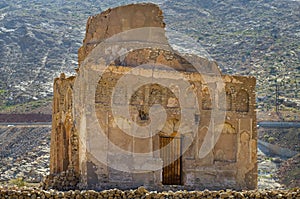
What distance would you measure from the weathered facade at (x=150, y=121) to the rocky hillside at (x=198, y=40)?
22777 mm

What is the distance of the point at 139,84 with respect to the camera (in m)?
14.6

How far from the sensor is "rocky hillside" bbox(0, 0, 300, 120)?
45531 mm

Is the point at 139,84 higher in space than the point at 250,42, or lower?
lower

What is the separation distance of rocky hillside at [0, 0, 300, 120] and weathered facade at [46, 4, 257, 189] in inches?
897

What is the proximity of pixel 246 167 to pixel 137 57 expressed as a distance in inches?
167

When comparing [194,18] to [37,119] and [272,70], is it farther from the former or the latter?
[37,119]

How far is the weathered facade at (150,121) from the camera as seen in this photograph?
45.7ft

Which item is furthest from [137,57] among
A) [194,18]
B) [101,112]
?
[194,18]

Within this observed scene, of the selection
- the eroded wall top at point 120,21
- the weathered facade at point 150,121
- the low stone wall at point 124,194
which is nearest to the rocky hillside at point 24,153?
the eroded wall top at point 120,21

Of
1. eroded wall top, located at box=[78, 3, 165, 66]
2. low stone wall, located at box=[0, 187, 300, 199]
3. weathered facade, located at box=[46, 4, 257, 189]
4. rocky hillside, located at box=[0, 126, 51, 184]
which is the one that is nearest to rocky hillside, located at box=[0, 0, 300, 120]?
rocky hillside, located at box=[0, 126, 51, 184]

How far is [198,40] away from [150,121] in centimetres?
4250

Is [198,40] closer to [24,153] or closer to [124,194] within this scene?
[24,153]

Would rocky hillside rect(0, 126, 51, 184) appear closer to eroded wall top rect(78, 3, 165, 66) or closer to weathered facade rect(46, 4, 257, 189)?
eroded wall top rect(78, 3, 165, 66)

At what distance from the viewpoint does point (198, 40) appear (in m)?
56.2
